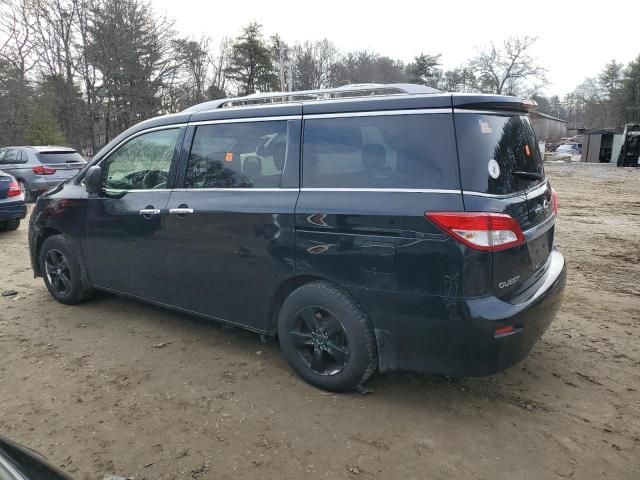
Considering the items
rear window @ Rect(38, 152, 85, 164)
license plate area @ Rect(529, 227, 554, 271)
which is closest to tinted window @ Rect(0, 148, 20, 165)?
rear window @ Rect(38, 152, 85, 164)

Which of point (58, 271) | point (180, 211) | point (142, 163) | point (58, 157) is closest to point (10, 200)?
point (58, 157)

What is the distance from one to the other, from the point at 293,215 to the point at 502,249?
4.18 ft

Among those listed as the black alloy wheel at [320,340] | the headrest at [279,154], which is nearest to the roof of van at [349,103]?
the headrest at [279,154]

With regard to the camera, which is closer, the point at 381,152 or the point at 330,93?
the point at 381,152

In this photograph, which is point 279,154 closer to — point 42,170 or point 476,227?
point 476,227

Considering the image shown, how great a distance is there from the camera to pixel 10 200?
8.40m

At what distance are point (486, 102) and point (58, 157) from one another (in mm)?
12498

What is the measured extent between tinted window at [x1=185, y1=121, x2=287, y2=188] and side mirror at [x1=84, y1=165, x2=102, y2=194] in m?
0.97

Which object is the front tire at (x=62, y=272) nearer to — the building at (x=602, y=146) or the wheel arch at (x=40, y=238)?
the wheel arch at (x=40, y=238)

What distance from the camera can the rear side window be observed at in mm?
2666

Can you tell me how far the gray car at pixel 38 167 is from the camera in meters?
12.0

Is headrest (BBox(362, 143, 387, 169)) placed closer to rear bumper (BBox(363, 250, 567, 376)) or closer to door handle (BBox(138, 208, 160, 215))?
rear bumper (BBox(363, 250, 567, 376))

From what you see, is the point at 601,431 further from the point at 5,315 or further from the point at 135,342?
the point at 5,315

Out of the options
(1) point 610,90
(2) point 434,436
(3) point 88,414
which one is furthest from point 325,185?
(1) point 610,90
